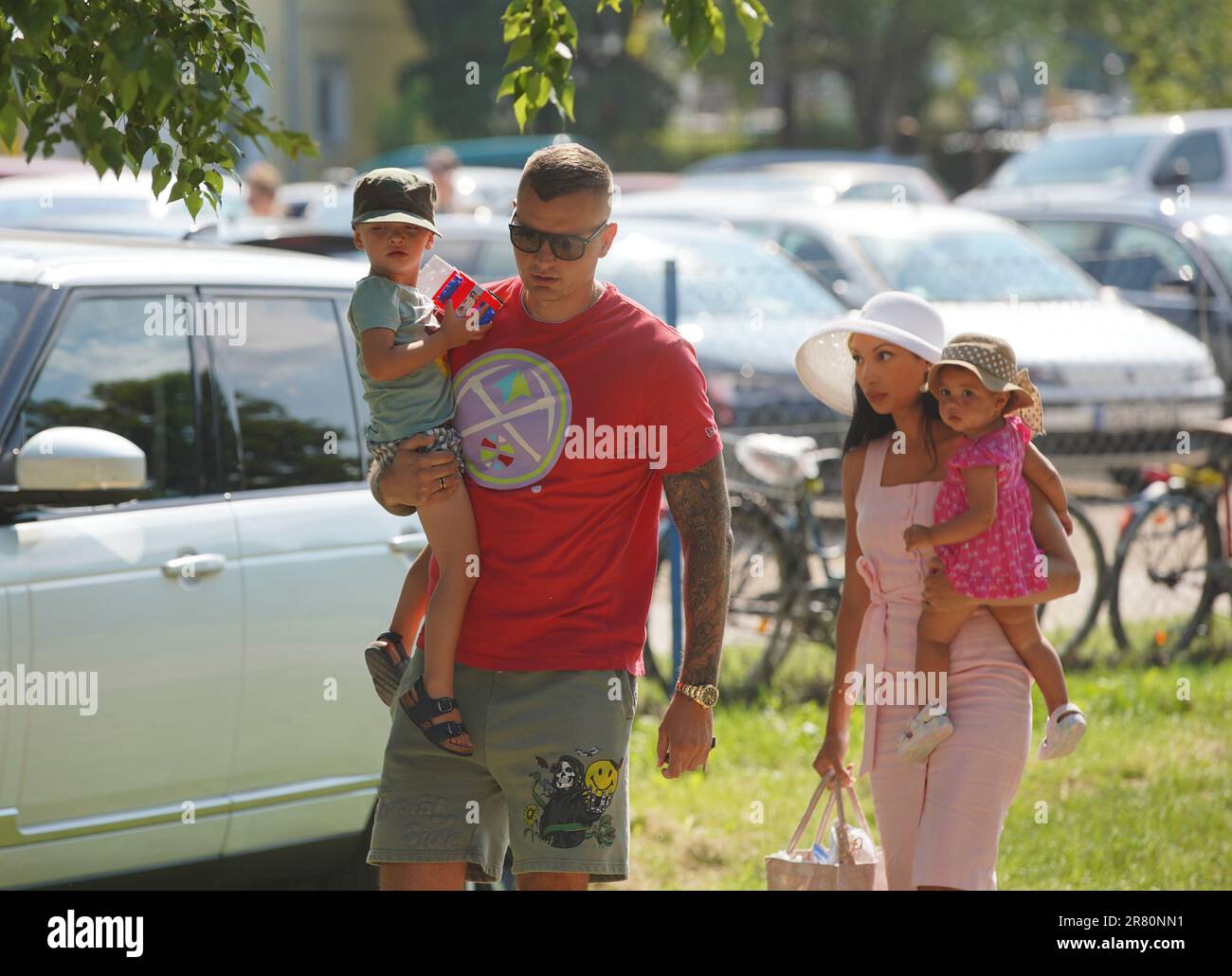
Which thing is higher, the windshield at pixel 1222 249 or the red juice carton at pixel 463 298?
the red juice carton at pixel 463 298

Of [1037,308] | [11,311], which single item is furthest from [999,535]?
[1037,308]

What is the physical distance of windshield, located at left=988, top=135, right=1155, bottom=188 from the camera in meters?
17.6

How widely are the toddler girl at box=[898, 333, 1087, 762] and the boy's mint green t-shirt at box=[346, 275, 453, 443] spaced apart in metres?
1.19

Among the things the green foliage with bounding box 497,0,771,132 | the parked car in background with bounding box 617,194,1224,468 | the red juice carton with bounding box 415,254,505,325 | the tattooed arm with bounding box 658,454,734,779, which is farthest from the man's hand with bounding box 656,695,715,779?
the parked car in background with bounding box 617,194,1224,468

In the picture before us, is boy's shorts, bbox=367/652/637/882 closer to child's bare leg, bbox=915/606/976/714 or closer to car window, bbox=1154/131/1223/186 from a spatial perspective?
child's bare leg, bbox=915/606/976/714

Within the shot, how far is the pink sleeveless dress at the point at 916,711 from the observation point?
4.02m

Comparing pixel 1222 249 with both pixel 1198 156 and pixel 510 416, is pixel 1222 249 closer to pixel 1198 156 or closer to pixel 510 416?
pixel 1198 156

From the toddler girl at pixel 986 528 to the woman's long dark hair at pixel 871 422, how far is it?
122mm

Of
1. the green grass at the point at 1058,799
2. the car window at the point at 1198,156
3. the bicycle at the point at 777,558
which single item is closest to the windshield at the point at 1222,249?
the car window at the point at 1198,156

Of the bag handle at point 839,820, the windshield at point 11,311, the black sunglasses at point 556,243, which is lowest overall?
the bag handle at point 839,820

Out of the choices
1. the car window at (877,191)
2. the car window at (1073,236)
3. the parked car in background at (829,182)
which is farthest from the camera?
the car window at (877,191)

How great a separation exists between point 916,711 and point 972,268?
843 centimetres

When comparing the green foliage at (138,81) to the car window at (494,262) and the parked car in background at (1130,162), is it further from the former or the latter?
the parked car in background at (1130,162)

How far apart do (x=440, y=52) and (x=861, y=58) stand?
984 centimetres
